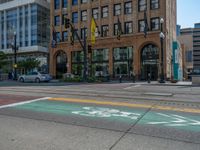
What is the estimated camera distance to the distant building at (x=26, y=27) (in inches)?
2032

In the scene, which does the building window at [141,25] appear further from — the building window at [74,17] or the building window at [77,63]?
the building window at [74,17]

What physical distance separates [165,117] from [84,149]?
11.8 ft

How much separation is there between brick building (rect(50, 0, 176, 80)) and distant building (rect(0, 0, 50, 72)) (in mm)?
8872

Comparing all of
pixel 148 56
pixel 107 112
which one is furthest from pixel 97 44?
pixel 107 112

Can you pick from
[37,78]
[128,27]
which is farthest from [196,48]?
[37,78]

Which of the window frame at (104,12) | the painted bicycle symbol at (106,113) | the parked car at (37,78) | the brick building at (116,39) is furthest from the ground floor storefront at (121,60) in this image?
the painted bicycle symbol at (106,113)

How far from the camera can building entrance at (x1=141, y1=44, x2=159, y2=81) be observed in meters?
34.5

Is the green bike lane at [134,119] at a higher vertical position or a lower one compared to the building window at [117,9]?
lower

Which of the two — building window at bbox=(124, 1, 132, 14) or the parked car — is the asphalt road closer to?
the parked car

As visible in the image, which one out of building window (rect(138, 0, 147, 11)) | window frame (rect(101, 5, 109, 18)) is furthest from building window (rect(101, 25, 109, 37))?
building window (rect(138, 0, 147, 11))

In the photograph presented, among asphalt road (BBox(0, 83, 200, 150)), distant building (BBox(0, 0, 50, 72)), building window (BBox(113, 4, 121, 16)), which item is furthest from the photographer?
distant building (BBox(0, 0, 50, 72))

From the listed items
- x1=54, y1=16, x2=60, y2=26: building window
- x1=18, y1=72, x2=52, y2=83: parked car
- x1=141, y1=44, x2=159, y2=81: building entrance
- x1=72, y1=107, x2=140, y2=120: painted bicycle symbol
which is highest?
x1=54, y1=16, x2=60, y2=26: building window

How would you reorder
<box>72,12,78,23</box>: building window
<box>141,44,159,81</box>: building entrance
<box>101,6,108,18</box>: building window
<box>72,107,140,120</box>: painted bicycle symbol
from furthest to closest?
<box>72,12,78,23</box>: building window → <box>101,6,108,18</box>: building window → <box>141,44,159,81</box>: building entrance → <box>72,107,140,120</box>: painted bicycle symbol

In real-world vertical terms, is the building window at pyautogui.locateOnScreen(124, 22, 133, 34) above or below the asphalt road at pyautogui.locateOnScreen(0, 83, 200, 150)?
above
